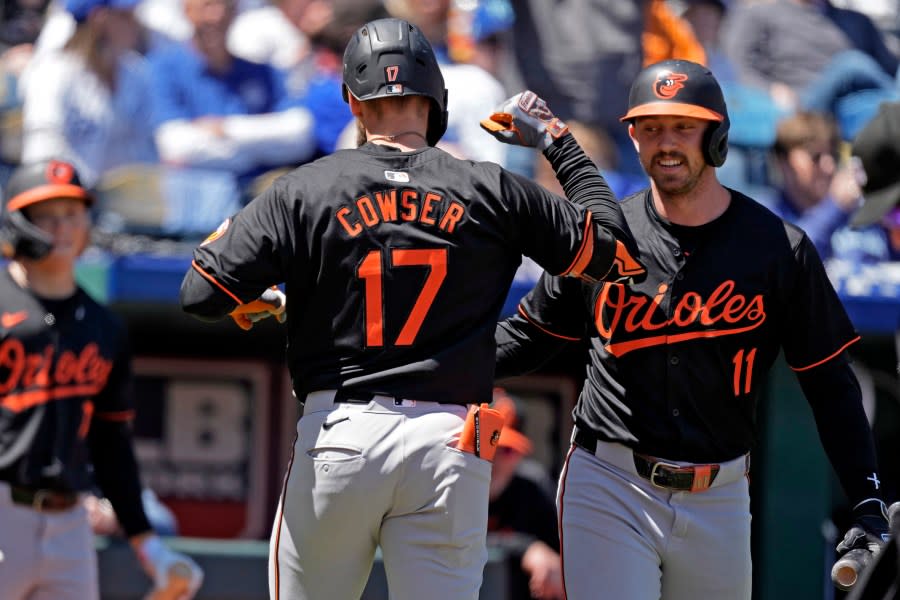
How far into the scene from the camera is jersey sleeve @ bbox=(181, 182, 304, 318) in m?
3.46

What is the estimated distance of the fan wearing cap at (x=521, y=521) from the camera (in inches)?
274

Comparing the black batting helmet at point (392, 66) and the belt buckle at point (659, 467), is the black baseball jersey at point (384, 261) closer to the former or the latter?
the black batting helmet at point (392, 66)

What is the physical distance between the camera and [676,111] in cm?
396

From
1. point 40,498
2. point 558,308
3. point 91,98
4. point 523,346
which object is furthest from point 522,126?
point 91,98

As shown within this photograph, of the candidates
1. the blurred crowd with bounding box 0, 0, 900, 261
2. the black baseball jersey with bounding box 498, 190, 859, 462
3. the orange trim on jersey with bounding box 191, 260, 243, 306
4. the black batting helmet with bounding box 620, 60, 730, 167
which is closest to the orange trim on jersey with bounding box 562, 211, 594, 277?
the black baseball jersey with bounding box 498, 190, 859, 462

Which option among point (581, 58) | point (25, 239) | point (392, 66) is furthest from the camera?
point (581, 58)

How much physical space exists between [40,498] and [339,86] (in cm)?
377

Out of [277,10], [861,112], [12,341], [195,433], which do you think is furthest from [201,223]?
[861,112]

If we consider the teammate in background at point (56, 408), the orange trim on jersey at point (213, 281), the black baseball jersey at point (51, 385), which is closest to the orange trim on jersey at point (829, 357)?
the orange trim on jersey at point (213, 281)

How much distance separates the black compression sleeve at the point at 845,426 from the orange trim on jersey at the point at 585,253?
34.0 inches

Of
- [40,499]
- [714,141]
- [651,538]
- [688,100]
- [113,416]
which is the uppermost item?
[688,100]

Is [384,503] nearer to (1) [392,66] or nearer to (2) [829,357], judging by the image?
(1) [392,66]

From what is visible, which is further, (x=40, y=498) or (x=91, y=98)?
(x=91, y=98)

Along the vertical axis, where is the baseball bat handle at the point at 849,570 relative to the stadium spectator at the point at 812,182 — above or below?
below
